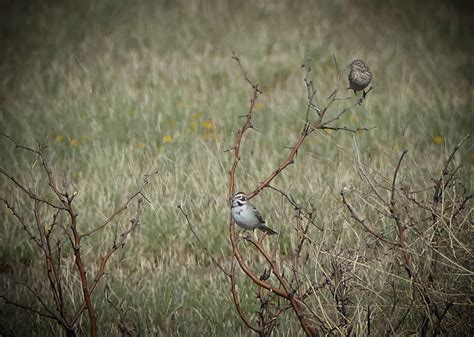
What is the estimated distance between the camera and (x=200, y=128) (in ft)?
26.6

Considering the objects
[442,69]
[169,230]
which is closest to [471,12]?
[442,69]

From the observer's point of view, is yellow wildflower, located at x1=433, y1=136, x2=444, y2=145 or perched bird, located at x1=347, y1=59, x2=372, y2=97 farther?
yellow wildflower, located at x1=433, y1=136, x2=444, y2=145

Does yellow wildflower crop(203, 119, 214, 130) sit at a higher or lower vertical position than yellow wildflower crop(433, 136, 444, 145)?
higher

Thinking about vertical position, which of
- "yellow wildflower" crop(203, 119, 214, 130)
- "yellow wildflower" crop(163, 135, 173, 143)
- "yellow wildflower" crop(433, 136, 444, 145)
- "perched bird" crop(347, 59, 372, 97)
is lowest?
"perched bird" crop(347, 59, 372, 97)

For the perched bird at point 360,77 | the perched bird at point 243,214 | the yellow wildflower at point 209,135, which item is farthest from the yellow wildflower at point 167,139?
the perched bird at point 360,77

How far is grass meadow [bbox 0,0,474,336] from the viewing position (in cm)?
455

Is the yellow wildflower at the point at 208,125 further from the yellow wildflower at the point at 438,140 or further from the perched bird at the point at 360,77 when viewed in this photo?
the perched bird at the point at 360,77

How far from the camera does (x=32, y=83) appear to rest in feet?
34.3

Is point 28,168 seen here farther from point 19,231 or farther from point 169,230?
point 169,230

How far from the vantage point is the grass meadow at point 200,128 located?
14.9 feet

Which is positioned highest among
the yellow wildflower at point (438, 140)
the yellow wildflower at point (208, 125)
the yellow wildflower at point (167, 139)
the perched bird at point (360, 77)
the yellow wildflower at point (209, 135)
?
the yellow wildflower at point (208, 125)

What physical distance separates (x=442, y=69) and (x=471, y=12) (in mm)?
4009

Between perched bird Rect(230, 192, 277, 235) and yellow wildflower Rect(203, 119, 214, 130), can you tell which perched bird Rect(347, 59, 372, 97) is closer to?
perched bird Rect(230, 192, 277, 235)

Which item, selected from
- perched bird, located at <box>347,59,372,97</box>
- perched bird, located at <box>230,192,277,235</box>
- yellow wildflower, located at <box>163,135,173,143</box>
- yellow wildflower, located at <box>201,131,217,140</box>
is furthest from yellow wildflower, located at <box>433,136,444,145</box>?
perched bird, located at <box>347,59,372,97</box>
